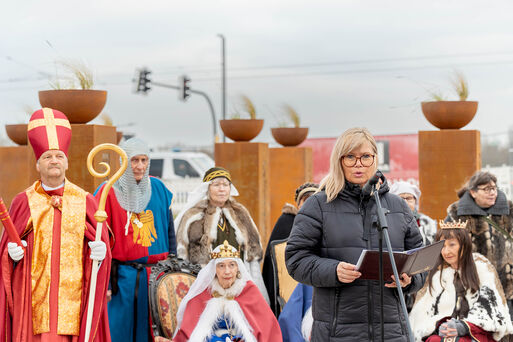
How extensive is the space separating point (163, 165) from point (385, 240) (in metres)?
21.0

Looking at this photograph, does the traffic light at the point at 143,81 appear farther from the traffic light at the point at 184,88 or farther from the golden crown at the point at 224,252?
the golden crown at the point at 224,252

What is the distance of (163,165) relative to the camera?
2447 cm

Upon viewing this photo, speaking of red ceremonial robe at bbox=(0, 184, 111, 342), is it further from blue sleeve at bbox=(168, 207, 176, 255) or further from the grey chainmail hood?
blue sleeve at bbox=(168, 207, 176, 255)

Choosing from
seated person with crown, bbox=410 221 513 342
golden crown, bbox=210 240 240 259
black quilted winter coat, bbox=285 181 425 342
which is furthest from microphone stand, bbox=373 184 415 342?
golden crown, bbox=210 240 240 259

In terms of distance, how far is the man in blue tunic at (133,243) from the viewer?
6582 mm

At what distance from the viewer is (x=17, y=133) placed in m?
13.3

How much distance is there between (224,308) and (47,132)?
216cm

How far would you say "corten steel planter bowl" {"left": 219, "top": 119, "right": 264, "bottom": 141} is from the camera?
1171cm

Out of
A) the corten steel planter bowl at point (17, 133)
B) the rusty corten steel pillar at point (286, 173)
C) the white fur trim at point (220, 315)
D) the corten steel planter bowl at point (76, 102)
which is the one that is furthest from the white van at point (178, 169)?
the white fur trim at point (220, 315)

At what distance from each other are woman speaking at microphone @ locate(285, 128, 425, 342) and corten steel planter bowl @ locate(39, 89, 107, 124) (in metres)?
3.70

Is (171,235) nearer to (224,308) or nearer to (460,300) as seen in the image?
(224,308)

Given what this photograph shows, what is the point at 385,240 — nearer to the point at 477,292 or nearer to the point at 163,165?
the point at 477,292

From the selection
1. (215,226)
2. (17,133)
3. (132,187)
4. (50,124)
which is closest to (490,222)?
(215,226)

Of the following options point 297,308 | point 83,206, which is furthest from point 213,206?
point 83,206
